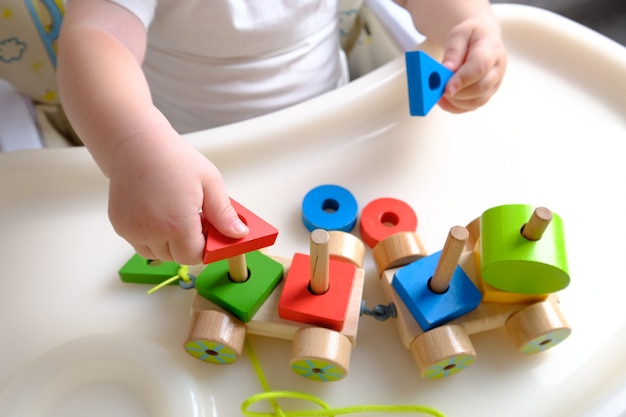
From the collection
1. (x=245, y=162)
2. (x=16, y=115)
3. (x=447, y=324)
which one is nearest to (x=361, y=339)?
(x=447, y=324)

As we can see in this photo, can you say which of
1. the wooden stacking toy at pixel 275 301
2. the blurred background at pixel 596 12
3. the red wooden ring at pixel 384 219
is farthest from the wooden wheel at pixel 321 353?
the blurred background at pixel 596 12

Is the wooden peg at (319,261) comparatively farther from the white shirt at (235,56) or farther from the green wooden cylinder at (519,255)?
the white shirt at (235,56)

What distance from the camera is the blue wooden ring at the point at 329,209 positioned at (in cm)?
50

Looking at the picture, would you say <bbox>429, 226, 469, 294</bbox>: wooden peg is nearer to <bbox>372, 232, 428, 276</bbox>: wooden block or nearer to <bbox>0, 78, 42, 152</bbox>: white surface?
<bbox>372, 232, 428, 276</bbox>: wooden block

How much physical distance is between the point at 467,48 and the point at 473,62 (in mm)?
29

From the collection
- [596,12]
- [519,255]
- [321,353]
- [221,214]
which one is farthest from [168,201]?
[596,12]

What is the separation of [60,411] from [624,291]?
45 centimetres

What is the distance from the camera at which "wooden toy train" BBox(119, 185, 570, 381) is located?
404 mm

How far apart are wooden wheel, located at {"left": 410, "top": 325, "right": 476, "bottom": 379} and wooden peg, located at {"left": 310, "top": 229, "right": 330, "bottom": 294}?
82mm

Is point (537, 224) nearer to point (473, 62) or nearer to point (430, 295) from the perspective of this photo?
point (430, 295)

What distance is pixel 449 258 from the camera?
1.33 feet

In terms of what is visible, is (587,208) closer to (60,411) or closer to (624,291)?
(624,291)

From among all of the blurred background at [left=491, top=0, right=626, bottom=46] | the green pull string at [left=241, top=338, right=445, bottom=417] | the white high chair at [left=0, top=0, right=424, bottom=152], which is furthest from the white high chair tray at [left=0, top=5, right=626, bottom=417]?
the blurred background at [left=491, top=0, right=626, bottom=46]

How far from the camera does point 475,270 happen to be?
454 millimetres
